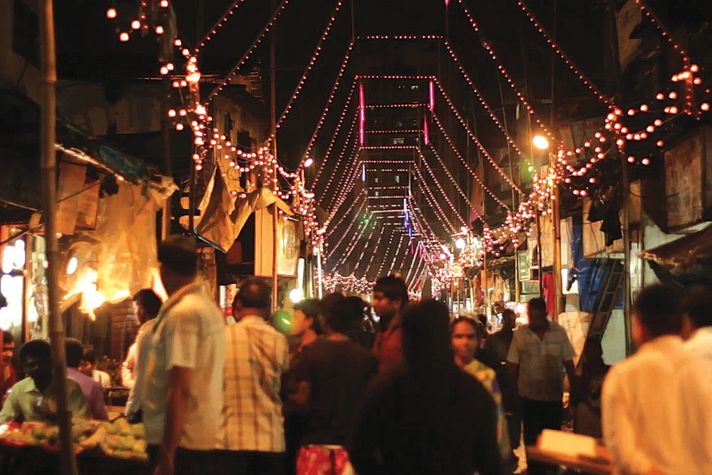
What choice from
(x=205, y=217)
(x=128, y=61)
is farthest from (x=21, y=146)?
(x=128, y=61)

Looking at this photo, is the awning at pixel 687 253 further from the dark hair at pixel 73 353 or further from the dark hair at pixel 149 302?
the dark hair at pixel 73 353

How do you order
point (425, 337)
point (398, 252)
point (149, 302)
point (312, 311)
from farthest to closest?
point (398, 252) < point (312, 311) < point (149, 302) < point (425, 337)

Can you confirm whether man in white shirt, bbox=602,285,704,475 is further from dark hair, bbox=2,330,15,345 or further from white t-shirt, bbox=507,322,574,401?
dark hair, bbox=2,330,15,345

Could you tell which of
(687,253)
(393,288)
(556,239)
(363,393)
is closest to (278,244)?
(556,239)

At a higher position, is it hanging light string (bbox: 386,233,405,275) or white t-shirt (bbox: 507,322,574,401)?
hanging light string (bbox: 386,233,405,275)

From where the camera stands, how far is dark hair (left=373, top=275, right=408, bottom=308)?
287 inches

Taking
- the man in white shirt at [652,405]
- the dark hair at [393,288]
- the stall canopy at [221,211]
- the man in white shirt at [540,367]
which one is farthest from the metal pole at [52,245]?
the stall canopy at [221,211]

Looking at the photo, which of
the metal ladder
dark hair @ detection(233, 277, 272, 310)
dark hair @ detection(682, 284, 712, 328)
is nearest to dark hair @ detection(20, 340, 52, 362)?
dark hair @ detection(233, 277, 272, 310)

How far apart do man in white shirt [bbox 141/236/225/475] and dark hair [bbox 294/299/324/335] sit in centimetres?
A: 365

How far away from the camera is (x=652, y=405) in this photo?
4.02 metres

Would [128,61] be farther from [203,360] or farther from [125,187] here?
[203,360]

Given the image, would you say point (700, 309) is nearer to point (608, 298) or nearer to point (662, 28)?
point (662, 28)

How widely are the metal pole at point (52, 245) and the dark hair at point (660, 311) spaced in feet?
11.9

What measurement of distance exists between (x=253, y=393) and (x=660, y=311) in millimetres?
2790
